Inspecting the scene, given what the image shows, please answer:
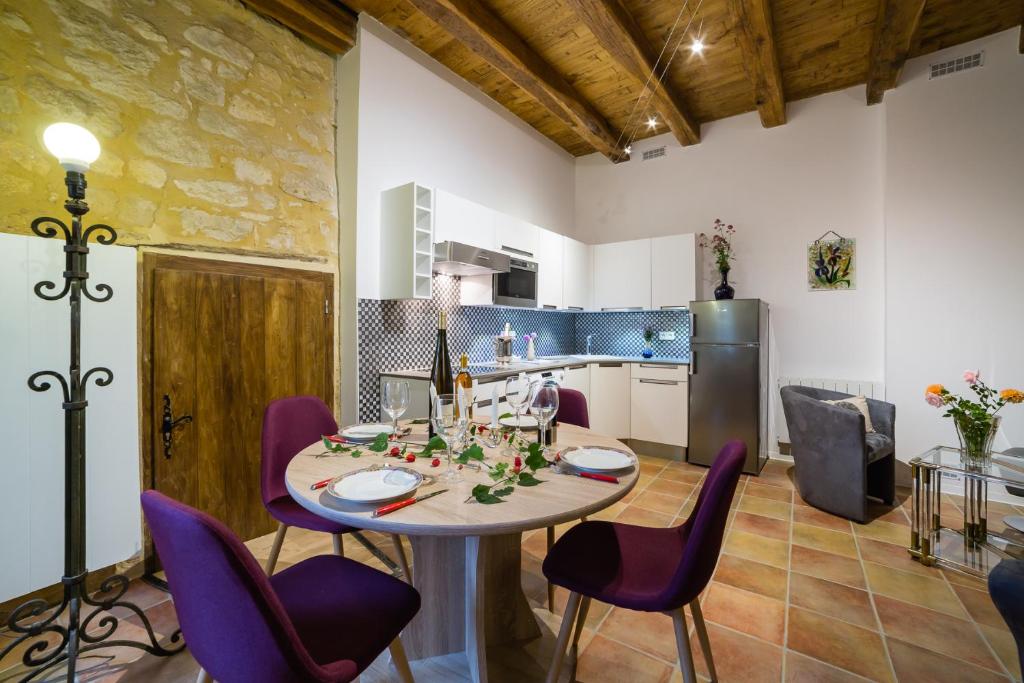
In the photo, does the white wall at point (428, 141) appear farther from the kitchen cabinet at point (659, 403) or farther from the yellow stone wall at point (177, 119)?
the kitchen cabinet at point (659, 403)

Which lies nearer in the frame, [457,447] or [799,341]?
[457,447]

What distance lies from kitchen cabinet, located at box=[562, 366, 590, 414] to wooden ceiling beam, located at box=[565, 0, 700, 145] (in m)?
2.50

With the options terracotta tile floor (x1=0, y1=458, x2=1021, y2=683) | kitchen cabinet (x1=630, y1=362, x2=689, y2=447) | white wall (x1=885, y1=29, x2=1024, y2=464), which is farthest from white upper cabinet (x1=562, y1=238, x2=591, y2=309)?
white wall (x1=885, y1=29, x2=1024, y2=464)

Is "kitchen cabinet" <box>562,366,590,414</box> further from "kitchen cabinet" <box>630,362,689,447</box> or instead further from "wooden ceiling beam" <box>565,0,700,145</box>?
"wooden ceiling beam" <box>565,0,700,145</box>

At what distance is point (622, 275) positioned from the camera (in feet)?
15.7

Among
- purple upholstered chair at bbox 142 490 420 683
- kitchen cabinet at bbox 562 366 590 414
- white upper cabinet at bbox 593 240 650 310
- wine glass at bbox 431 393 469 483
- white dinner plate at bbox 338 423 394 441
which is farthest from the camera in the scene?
white upper cabinet at bbox 593 240 650 310

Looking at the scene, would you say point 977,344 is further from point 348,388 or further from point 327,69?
point 327,69

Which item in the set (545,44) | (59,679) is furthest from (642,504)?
(545,44)

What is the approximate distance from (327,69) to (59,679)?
11.4 feet

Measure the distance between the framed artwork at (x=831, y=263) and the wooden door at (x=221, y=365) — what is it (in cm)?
433

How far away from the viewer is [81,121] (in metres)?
2.02

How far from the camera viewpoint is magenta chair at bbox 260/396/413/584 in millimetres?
1823

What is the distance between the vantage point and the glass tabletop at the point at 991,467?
6.88ft

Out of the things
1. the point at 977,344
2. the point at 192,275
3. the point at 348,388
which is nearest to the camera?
the point at 192,275
